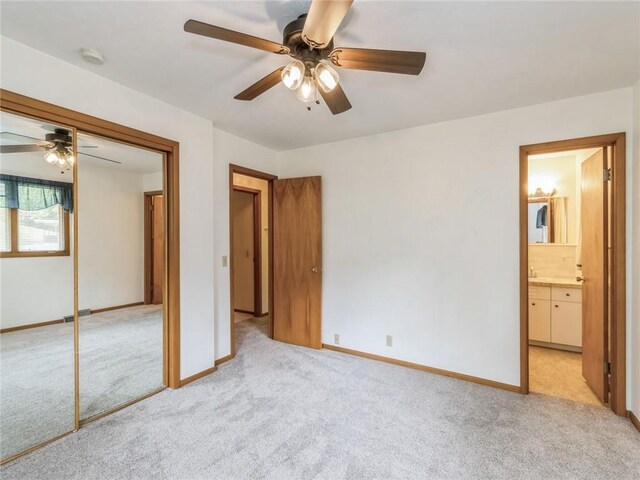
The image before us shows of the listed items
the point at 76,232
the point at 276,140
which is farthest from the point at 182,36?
the point at 276,140

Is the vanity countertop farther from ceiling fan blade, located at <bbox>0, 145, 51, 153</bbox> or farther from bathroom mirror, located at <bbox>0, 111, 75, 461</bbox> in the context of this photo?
ceiling fan blade, located at <bbox>0, 145, 51, 153</bbox>

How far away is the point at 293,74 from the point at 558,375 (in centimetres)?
359

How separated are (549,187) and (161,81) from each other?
4671 mm

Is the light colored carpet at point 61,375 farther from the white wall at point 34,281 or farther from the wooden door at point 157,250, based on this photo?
the wooden door at point 157,250

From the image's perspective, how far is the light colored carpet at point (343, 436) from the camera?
1.72 m

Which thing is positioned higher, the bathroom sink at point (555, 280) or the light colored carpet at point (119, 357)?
the bathroom sink at point (555, 280)

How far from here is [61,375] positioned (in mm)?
2115

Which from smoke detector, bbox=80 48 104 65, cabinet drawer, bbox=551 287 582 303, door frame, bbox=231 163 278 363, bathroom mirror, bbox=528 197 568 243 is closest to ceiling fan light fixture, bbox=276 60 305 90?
smoke detector, bbox=80 48 104 65

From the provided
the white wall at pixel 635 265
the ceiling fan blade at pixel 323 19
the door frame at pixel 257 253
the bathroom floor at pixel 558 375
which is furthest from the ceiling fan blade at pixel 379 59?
the door frame at pixel 257 253

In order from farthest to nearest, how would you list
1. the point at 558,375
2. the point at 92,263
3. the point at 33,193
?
the point at 558,375 < the point at 92,263 < the point at 33,193

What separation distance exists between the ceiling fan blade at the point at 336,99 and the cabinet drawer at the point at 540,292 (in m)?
3.30

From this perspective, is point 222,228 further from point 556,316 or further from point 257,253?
point 556,316

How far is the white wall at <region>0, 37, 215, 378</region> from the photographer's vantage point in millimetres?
2006

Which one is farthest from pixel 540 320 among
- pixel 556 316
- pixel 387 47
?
pixel 387 47
